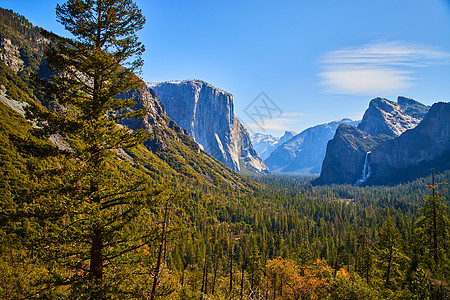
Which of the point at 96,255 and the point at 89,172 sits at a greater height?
the point at 89,172

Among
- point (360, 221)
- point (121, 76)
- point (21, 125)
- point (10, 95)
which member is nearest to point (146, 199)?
point (121, 76)

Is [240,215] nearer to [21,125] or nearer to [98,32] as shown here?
[21,125]

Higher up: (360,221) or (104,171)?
(104,171)

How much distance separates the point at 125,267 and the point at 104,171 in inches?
182

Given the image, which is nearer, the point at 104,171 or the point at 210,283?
the point at 104,171

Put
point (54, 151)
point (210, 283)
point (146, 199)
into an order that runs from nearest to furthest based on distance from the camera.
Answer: point (54, 151)
point (146, 199)
point (210, 283)

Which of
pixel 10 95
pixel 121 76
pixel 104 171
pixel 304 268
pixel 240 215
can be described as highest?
pixel 10 95

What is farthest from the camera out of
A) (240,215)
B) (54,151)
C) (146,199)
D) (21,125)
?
(240,215)

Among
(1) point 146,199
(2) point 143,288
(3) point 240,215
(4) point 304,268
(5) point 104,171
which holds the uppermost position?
(5) point 104,171

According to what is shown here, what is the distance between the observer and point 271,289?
1710 inches

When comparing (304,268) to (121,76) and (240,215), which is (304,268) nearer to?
(121,76)

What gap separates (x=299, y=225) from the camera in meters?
106

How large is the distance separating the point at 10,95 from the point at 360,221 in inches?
7740

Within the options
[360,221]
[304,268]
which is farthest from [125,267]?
[360,221]
